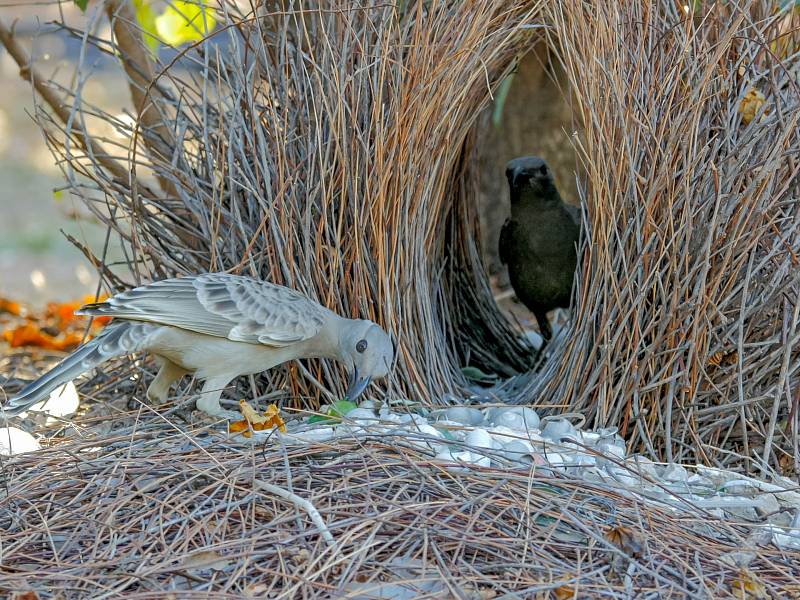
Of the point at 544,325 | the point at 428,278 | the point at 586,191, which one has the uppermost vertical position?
the point at 586,191

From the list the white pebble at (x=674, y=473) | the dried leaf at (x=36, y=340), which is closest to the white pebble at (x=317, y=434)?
the white pebble at (x=674, y=473)

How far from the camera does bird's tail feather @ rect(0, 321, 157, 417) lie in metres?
3.41

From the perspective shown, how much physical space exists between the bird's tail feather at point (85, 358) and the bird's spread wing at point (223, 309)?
6 cm

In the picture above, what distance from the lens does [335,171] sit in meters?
3.92

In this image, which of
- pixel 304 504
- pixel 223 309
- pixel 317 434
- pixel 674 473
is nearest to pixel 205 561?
pixel 304 504

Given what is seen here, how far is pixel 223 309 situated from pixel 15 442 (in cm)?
85

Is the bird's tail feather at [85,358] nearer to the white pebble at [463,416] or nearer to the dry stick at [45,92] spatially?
the dry stick at [45,92]

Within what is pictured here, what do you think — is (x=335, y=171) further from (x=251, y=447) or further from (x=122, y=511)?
(x=122, y=511)

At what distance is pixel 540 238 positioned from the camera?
5.13 meters

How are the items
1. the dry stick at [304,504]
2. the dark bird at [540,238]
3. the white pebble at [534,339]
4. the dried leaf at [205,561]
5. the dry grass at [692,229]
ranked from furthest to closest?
1. the white pebble at [534,339]
2. the dark bird at [540,238]
3. the dry grass at [692,229]
4. the dry stick at [304,504]
5. the dried leaf at [205,561]

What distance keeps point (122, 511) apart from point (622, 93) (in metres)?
2.27

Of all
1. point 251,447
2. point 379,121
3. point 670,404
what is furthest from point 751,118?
point 251,447

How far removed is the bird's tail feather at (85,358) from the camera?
11.2ft

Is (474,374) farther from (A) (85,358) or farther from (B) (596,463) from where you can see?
(A) (85,358)
